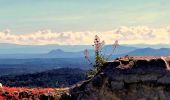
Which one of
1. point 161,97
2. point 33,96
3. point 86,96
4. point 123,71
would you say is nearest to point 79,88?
point 86,96

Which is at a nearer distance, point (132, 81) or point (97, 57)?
point (132, 81)

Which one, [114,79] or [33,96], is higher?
[114,79]

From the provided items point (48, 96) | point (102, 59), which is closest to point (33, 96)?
point (48, 96)

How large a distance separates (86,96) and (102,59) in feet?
20.7

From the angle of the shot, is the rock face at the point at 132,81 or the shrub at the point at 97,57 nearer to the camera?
the rock face at the point at 132,81

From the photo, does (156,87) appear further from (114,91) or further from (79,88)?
(79,88)

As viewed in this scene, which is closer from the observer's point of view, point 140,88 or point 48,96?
point 140,88

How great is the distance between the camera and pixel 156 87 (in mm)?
24625

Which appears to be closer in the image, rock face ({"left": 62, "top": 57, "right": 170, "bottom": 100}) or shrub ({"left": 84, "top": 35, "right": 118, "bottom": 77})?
rock face ({"left": 62, "top": 57, "right": 170, "bottom": 100})

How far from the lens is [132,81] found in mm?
24891

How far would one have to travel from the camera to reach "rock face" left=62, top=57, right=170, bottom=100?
24.6m

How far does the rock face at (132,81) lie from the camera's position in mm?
24594

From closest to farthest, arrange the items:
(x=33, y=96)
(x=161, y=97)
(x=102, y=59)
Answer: (x=161, y=97) < (x=102, y=59) < (x=33, y=96)

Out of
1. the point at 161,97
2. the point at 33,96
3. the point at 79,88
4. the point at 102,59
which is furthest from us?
the point at 33,96
